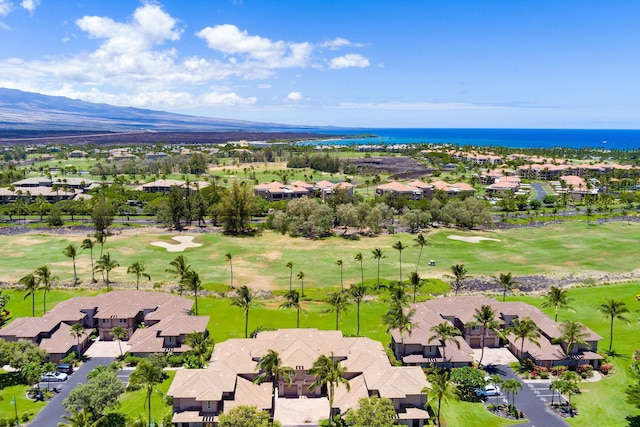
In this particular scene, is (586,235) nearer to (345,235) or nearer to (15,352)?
(345,235)

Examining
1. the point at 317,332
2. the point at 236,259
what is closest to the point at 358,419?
the point at 317,332

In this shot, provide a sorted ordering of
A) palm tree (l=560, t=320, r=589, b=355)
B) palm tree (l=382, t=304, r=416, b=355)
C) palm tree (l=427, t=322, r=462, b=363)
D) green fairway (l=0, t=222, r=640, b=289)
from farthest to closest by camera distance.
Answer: green fairway (l=0, t=222, r=640, b=289), palm tree (l=382, t=304, r=416, b=355), palm tree (l=560, t=320, r=589, b=355), palm tree (l=427, t=322, r=462, b=363)

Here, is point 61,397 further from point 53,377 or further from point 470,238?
point 470,238

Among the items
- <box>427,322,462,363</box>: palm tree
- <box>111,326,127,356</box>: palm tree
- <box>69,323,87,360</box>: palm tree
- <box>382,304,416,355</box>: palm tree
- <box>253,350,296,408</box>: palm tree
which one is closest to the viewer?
<box>253,350,296,408</box>: palm tree

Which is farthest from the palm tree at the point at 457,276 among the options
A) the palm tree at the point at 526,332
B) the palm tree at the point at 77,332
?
the palm tree at the point at 77,332

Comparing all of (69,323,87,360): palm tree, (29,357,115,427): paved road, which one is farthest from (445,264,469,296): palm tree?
(69,323,87,360): palm tree

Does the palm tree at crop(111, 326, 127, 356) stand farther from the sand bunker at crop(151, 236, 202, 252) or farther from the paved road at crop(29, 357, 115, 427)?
the sand bunker at crop(151, 236, 202, 252)

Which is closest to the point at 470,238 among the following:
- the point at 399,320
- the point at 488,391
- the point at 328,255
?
the point at 328,255

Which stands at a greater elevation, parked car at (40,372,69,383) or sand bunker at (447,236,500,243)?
sand bunker at (447,236,500,243)
